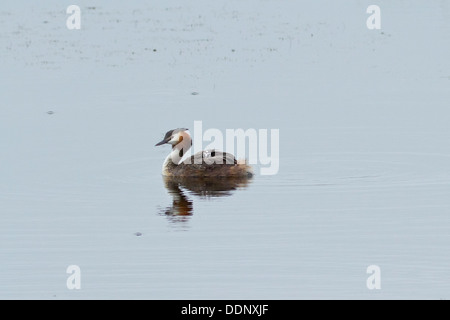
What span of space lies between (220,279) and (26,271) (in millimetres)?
1684

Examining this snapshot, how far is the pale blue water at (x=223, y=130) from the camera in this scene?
11297 millimetres

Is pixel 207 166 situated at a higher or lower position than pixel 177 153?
lower

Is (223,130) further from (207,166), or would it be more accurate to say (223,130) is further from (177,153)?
(207,166)

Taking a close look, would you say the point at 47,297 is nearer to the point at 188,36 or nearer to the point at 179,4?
the point at 188,36

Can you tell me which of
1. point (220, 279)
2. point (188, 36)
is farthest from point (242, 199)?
point (188, 36)

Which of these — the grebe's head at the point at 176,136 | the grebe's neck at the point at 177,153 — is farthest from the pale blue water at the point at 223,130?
the grebe's head at the point at 176,136

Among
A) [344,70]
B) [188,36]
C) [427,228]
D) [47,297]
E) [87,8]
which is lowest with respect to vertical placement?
[47,297]

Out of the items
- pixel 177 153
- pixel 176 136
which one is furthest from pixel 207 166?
pixel 176 136

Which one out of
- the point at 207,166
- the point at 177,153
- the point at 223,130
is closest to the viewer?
the point at 207,166

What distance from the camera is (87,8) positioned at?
28469mm

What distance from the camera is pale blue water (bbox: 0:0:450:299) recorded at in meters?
11.3

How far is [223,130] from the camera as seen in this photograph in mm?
17281

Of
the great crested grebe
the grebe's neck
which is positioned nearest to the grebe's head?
the grebe's neck

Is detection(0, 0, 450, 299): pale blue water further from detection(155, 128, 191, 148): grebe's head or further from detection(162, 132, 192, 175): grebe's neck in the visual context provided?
detection(155, 128, 191, 148): grebe's head
